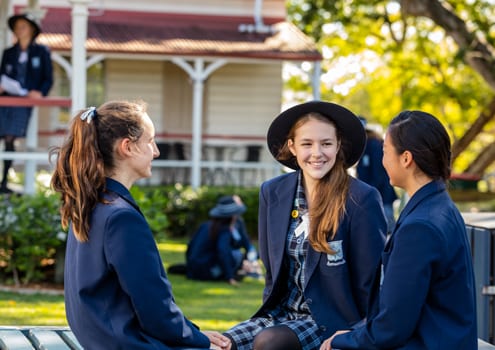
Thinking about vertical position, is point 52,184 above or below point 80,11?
below

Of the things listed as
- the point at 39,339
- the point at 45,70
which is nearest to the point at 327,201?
the point at 39,339

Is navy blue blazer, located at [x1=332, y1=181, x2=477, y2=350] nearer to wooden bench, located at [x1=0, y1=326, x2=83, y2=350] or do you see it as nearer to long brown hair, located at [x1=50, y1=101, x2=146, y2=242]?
long brown hair, located at [x1=50, y1=101, x2=146, y2=242]

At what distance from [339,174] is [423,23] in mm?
27618

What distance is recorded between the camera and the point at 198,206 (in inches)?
706

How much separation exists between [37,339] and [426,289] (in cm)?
205

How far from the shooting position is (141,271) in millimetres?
3752

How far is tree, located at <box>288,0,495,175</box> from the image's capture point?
19.1 metres

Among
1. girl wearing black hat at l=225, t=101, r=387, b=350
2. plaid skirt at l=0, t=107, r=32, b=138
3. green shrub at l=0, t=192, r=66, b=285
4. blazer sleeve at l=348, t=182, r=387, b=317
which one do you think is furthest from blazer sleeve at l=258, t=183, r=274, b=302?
plaid skirt at l=0, t=107, r=32, b=138

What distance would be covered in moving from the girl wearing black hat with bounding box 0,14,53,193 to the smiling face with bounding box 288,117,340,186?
6955 millimetres

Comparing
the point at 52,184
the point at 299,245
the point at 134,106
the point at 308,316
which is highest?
the point at 134,106

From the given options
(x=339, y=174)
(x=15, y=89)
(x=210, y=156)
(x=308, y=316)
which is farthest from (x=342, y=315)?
(x=210, y=156)

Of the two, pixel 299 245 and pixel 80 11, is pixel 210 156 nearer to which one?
pixel 80 11

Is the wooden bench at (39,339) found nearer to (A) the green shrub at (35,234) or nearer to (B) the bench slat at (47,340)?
(B) the bench slat at (47,340)

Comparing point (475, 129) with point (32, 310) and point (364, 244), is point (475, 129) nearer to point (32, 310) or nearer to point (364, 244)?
point (32, 310)
